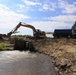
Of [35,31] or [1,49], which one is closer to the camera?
[1,49]

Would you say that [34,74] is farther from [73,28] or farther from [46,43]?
[73,28]

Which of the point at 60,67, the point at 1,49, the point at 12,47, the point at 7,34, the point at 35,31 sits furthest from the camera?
the point at 35,31

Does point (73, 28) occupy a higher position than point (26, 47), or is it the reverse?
point (73, 28)

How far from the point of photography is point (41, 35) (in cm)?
5500

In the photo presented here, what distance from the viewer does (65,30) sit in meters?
60.2

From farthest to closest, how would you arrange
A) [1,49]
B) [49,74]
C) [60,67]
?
[1,49], [60,67], [49,74]

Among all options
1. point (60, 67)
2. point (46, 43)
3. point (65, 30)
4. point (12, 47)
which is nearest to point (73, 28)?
point (65, 30)

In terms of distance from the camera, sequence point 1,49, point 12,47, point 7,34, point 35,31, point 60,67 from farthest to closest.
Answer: point 35,31
point 7,34
point 12,47
point 1,49
point 60,67

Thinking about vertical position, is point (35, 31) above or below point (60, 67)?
above

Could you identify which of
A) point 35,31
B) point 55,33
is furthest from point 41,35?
point 55,33

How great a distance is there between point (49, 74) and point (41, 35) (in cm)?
3556

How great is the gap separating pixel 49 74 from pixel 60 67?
2304mm

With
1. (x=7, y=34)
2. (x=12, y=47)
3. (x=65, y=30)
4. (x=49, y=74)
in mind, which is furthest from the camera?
(x=65, y=30)

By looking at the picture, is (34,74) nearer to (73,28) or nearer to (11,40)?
(11,40)
